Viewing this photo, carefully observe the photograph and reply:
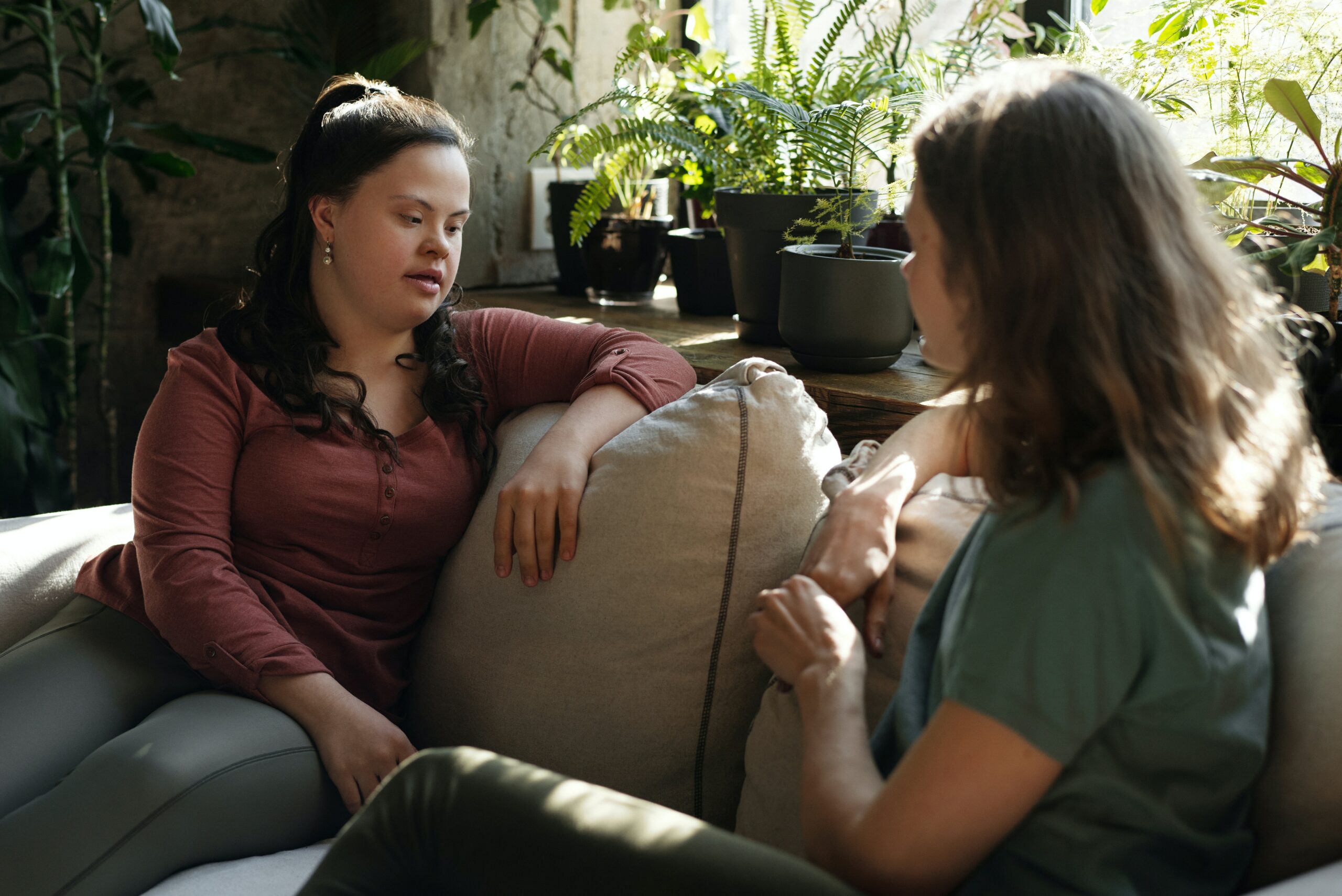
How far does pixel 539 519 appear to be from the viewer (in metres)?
1.15

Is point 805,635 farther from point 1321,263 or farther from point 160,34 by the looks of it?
point 160,34

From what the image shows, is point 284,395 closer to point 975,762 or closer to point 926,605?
point 926,605

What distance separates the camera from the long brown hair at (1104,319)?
661 mm

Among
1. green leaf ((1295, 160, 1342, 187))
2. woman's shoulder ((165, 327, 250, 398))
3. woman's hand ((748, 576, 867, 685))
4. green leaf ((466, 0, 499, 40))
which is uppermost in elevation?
green leaf ((466, 0, 499, 40))

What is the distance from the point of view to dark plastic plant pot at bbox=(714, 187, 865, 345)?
61.9 inches

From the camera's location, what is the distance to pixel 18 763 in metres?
1.11

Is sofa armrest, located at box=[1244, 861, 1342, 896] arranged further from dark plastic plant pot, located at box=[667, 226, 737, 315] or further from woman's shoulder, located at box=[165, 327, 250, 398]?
dark plastic plant pot, located at box=[667, 226, 737, 315]

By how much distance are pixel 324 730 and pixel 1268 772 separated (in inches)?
34.7

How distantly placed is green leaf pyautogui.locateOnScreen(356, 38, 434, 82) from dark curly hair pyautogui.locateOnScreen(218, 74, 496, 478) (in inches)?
28.7

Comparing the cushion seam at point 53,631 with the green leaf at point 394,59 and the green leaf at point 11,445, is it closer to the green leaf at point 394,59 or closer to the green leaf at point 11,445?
the green leaf at point 11,445

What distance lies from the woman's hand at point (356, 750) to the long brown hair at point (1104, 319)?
0.73m

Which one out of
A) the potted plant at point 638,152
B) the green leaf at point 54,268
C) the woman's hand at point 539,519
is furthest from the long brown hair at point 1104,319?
the green leaf at point 54,268

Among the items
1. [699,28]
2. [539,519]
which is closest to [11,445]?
[539,519]

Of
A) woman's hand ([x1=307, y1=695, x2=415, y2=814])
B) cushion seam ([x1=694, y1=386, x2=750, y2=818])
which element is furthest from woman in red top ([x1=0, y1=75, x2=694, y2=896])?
cushion seam ([x1=694, y1=386, x2=750, y2=818])
